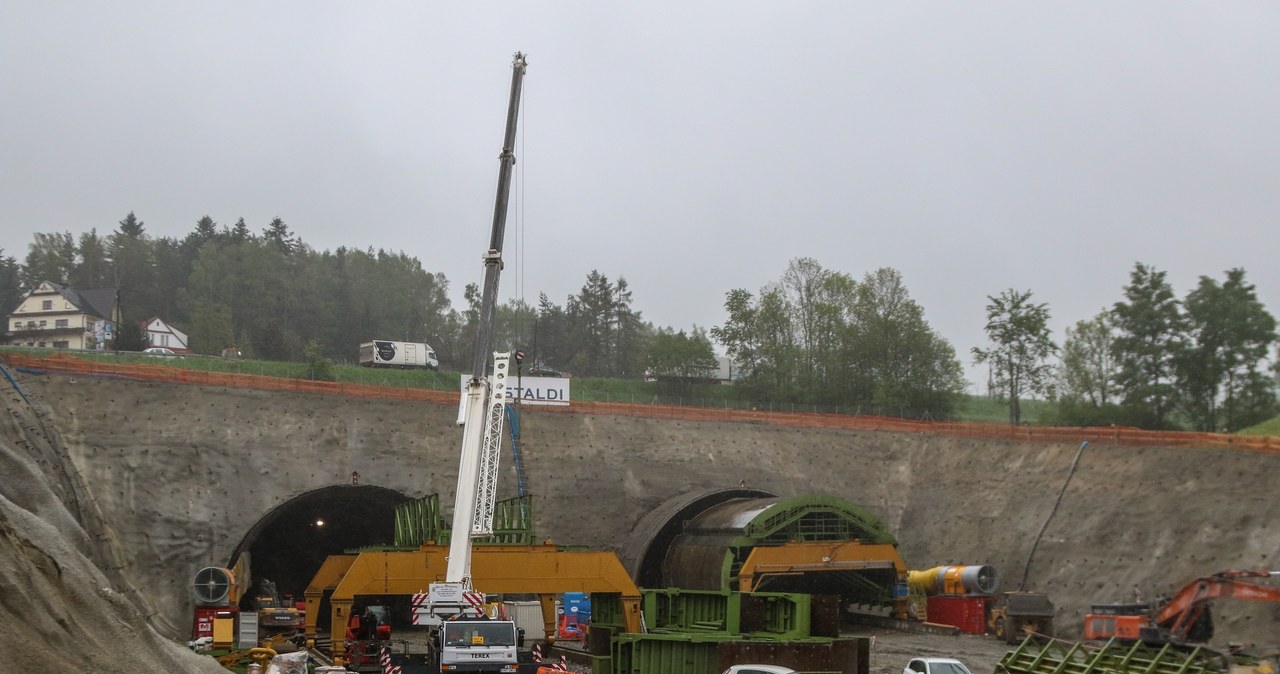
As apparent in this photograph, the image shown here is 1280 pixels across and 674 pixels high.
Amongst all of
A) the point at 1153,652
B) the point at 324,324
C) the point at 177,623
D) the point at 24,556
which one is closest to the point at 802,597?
the point at 1153,652

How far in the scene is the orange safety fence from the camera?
147 feet

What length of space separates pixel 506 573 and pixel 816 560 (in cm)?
1453

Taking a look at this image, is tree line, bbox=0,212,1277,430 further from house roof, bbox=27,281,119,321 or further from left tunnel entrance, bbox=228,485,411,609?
left tunnel entrance, bbox=228,485,411,609

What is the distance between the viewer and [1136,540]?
41406mm

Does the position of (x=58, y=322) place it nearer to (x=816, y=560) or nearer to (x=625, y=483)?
(x=625, y=483)

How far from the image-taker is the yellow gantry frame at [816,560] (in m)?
44.1

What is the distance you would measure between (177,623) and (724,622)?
78.9ft

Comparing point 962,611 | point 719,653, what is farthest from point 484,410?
point 962,611

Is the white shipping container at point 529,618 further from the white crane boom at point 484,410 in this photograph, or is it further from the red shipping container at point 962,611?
the red shipping container at point 962,611

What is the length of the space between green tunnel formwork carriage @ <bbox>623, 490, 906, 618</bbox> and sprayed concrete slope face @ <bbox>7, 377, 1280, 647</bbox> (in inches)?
107

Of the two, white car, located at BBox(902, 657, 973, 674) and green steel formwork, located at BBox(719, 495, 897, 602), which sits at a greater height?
green steel formwork, located at BBox(719, 495, 897, 602)

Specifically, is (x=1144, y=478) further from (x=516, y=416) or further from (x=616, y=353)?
(x=616, y=353)

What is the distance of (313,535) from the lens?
5969cm

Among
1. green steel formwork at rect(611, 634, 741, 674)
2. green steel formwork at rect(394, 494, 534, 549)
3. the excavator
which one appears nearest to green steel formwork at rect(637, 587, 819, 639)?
green steel formwork at rect(611, 634, 741, 674)
